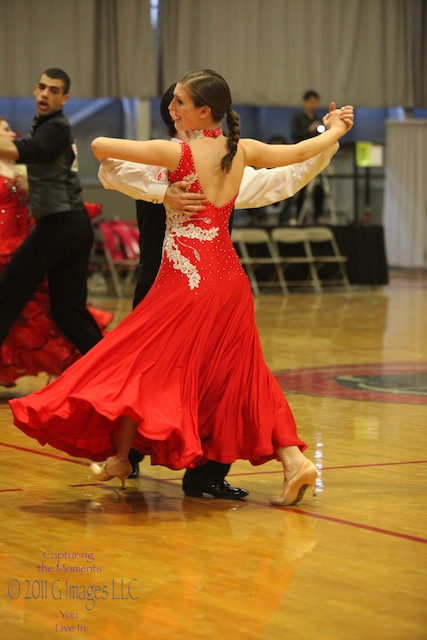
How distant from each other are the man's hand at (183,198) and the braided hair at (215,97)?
131 mm

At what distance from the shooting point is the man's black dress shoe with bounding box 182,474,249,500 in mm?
3688

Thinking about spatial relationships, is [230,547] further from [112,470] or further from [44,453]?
[44,453]

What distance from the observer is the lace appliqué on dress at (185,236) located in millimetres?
3561

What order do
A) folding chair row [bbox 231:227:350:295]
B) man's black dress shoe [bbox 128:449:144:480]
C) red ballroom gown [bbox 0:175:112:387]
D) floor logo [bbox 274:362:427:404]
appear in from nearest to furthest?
→ man's black dress shoe [bbox 128:449:144:480]
red ballroom gown [bbox 0:175:112:387]
floor logo [bbox 274:362:427:404]
folding chair row [bbox 231:227:350:295]

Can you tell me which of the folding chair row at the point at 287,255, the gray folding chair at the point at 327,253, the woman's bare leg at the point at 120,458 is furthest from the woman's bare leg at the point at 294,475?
the gray folding chair at the point at 327,253

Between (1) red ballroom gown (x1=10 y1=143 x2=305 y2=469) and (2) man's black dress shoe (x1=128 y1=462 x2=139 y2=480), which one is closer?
(1) red ballroom gown (x1=10 y1=143 x2=305 y2=469)

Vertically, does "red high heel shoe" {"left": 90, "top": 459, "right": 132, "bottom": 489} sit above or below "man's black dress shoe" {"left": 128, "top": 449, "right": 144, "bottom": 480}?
above

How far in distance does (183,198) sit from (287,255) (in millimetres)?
10209

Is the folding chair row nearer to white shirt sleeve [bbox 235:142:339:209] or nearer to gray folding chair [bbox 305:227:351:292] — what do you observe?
gray folding chair [bbox 305:227:351:292]

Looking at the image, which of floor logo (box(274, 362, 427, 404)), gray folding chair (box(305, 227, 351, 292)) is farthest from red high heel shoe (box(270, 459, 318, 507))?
gray folding chair (box(305, 227, 351, 292))

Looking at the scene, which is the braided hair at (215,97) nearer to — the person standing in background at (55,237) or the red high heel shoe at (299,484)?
the red high heel shoe at (299,484)

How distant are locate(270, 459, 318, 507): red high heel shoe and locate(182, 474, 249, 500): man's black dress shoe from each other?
0.17m

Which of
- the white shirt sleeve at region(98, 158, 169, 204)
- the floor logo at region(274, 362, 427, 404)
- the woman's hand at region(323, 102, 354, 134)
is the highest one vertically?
the woman's hand at region(323, 102, 354, 134)

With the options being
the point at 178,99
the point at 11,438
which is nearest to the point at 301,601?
the point at 178,99
